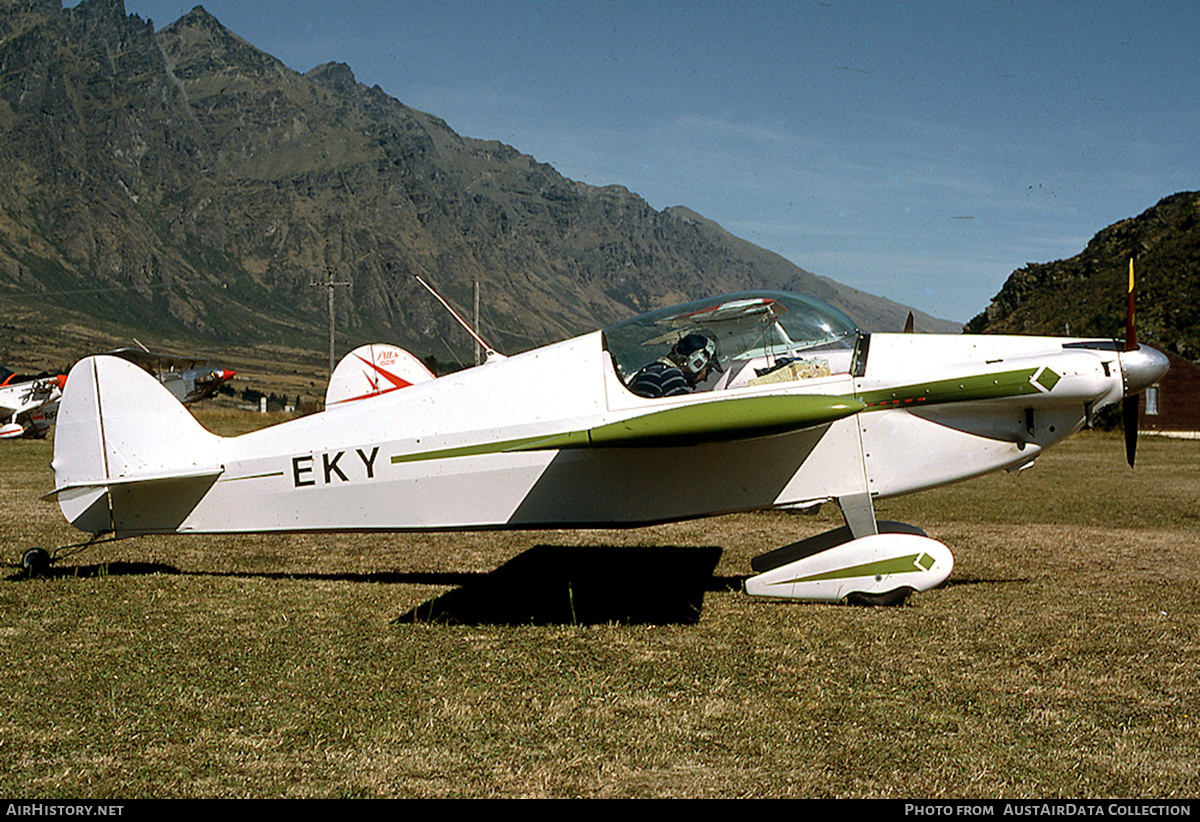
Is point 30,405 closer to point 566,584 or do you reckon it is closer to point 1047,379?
point 566,584

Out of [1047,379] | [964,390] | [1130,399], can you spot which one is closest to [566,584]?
[964,390]

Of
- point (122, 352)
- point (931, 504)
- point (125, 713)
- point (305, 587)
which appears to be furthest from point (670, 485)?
point (122, 352)

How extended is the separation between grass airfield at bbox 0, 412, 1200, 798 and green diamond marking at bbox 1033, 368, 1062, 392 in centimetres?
161

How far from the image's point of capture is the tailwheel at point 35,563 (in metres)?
7.82

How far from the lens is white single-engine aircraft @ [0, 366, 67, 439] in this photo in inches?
1201

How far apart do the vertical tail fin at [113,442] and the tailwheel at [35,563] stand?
16.7 inches

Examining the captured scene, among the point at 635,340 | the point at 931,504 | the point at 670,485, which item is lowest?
the point at 931,504

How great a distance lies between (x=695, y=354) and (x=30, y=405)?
30312 mm

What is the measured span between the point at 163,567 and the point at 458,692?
183 inches

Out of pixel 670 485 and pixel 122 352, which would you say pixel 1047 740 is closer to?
pixel 670 485

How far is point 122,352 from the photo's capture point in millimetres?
29375

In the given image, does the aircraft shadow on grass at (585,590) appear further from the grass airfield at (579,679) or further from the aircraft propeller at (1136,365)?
the aircraft propeller at (1136,365)

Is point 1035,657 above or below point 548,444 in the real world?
below

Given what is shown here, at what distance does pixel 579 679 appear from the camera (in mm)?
5215
